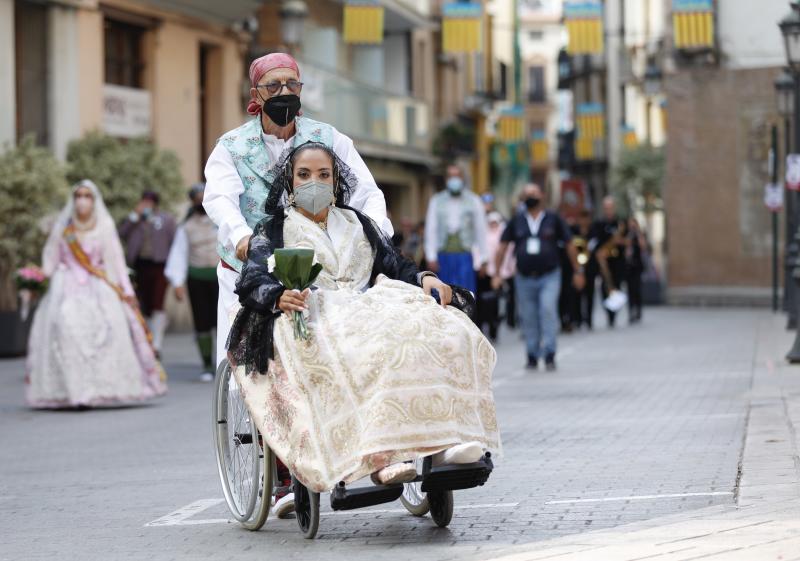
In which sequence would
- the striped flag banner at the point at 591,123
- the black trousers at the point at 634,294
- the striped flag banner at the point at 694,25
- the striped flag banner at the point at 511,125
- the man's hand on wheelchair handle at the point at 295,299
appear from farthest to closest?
the striped flag banner at the point at 591,123 < the striped flag banner at the point at 511,125 < the striped flag banner at the point at 694,25 < the black trousers at the point at 634,294 < the man's hand on wheelchair handle at the point at 295,299

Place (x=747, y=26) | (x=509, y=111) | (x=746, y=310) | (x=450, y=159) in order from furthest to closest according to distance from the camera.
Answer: (x=509, y=111), (x=450, y=159), (x=747, y=26), (x=746, y=310)

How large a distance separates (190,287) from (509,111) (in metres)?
42.1

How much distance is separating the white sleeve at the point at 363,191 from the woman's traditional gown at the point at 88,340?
6.79 meters

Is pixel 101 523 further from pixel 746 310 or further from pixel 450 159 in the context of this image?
pixel 450 159

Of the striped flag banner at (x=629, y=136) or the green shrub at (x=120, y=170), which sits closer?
the green shrub at (x=120, y=170)

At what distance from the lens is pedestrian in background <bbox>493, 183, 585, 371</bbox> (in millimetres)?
17203

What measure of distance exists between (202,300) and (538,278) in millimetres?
3303

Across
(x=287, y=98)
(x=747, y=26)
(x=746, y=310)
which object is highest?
(x=747, y=26)

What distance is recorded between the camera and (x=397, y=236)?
736 cm

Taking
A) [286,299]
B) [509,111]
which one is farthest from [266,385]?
[509,111]

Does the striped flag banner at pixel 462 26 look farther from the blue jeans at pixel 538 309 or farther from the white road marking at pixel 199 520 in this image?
the white road marking at pixel 199 520

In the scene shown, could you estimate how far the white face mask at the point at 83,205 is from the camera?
1437 centimetres

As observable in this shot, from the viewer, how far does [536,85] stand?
380 ft

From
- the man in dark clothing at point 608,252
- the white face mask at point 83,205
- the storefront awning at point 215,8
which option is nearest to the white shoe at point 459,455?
the white face mask at point 83,205
